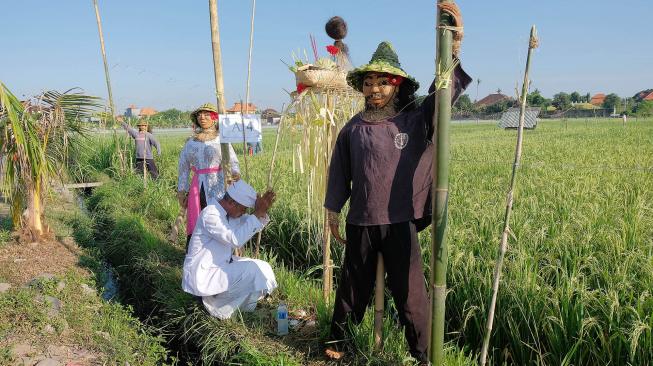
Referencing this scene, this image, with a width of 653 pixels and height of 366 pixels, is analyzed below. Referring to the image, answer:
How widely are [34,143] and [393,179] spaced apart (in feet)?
13.0

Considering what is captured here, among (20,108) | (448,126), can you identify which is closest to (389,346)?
(448,126)

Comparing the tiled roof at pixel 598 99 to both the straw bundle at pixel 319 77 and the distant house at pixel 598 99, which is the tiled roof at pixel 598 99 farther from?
the straw bundle at pixel 319 77

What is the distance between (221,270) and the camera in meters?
3.29

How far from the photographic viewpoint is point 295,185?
6.77m

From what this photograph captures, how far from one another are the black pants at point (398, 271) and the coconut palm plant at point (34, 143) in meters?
3.66

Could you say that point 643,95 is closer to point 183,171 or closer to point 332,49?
point 183,171

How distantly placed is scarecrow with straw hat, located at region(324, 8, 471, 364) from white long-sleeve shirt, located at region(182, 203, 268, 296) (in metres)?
0.88

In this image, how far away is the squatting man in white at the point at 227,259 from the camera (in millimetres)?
3115

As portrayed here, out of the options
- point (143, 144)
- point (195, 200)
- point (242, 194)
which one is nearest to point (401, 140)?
point (242, 194)

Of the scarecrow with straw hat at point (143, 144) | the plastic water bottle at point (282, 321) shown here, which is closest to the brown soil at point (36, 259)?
the plastic water bottle at point (282, 321)

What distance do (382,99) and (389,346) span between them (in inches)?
53.8

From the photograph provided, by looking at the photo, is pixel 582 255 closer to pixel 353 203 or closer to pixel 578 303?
pixel 578 303

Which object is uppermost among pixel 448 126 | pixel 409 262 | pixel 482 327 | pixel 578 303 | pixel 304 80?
pixel 304 80

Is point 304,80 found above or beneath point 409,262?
above
